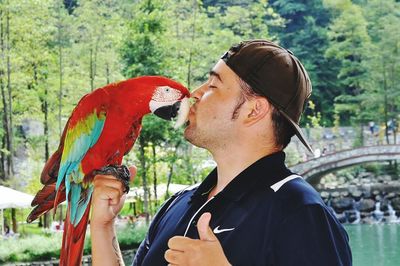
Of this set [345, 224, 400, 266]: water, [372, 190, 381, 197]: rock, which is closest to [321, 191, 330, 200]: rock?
[372, 190, 381, 197]: rock

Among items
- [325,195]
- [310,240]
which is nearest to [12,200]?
[325,195]

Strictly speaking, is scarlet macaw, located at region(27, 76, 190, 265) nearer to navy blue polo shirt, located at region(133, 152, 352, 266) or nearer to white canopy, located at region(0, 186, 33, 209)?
navy blue polo shirt, located at region(133, 152, 352, 266)

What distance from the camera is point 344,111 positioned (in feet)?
55.2

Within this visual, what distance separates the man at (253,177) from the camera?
1.09 m

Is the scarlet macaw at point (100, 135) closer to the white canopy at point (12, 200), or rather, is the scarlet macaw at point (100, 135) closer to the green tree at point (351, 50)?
the white canopy at point (12, 200)

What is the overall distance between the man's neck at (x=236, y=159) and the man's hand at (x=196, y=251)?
9.5 inches

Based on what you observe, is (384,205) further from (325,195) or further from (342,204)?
(325,195)

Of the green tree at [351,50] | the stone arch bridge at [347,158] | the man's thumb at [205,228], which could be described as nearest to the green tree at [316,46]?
the green tree at [351,50]

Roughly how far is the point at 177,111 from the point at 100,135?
0.16 meters

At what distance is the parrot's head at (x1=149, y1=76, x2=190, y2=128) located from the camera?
4.06 ft

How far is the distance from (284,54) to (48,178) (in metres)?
0.45

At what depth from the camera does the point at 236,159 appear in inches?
47.9

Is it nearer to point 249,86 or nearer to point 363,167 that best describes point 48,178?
point 249,86

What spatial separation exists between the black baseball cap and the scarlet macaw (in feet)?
0.39
